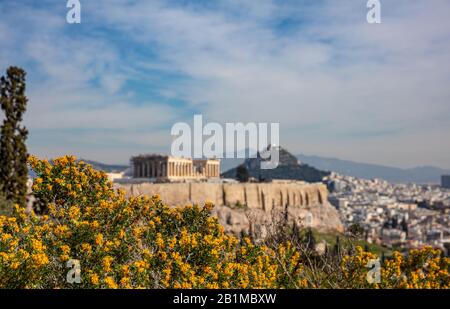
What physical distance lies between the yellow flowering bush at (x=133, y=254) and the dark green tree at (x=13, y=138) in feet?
68.5

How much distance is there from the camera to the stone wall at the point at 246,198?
58.3 metres

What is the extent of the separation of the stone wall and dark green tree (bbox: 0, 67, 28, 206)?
58.9 feet

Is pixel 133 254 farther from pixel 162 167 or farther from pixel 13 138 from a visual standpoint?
pixel 162 167

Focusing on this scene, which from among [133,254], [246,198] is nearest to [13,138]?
[133,254]

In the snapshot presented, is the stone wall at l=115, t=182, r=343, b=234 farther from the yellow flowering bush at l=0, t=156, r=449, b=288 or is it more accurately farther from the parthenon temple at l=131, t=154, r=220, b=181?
the yellow flowering bush at l=0, t=156, r=449, b=288

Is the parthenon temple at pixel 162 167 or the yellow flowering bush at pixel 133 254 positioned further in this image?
the parthenon temple at pixel 162 167

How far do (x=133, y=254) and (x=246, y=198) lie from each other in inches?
2535

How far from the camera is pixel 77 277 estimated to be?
6.38 meters

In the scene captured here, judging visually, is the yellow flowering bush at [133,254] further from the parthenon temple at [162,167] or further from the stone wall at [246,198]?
the parthenon temple at [162,167]

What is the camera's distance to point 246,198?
236 feet

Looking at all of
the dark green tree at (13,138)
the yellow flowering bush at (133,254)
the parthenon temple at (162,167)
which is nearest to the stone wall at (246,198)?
the parthenon temple at (162,167)

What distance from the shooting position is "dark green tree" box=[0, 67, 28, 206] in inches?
1101

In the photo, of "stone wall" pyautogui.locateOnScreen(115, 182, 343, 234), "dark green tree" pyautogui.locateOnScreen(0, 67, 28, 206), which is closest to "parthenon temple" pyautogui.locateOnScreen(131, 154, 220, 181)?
"stone wall" pyautogui.locateOnScreen(115, 182, 343, 234)
